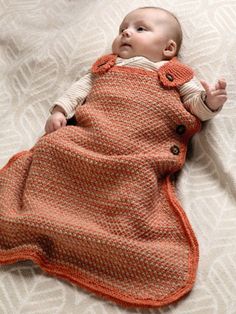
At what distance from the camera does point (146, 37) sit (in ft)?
4.23

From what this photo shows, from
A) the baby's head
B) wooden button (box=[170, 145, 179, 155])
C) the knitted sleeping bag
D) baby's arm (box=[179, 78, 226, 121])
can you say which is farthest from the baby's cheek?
wooden button (box=[170, 145, 179, 155])

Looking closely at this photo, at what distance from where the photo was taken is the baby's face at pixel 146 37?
4.21 ft

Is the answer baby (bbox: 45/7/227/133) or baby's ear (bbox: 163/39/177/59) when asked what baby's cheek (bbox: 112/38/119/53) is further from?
baby's ear (bbox: 163/39/177/59)

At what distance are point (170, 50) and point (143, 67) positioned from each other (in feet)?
0.45

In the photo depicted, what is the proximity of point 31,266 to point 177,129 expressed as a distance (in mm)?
484

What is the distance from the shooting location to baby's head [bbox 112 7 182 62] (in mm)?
1285

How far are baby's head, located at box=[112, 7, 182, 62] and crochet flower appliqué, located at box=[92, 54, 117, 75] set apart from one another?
0.03 m

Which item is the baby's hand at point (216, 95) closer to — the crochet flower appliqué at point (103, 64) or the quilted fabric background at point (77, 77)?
the quilted fabric background at point (77, 77)

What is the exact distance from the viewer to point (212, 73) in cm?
130

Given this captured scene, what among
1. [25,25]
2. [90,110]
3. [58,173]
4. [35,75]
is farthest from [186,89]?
[25,25]

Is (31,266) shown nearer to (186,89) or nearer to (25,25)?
(186,89)

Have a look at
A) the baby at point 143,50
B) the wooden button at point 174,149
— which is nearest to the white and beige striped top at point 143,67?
the baby at point 143,50

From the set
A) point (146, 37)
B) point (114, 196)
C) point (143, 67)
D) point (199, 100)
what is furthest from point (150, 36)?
point (114, 196)

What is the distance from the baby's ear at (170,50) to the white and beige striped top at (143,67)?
0.16ft
